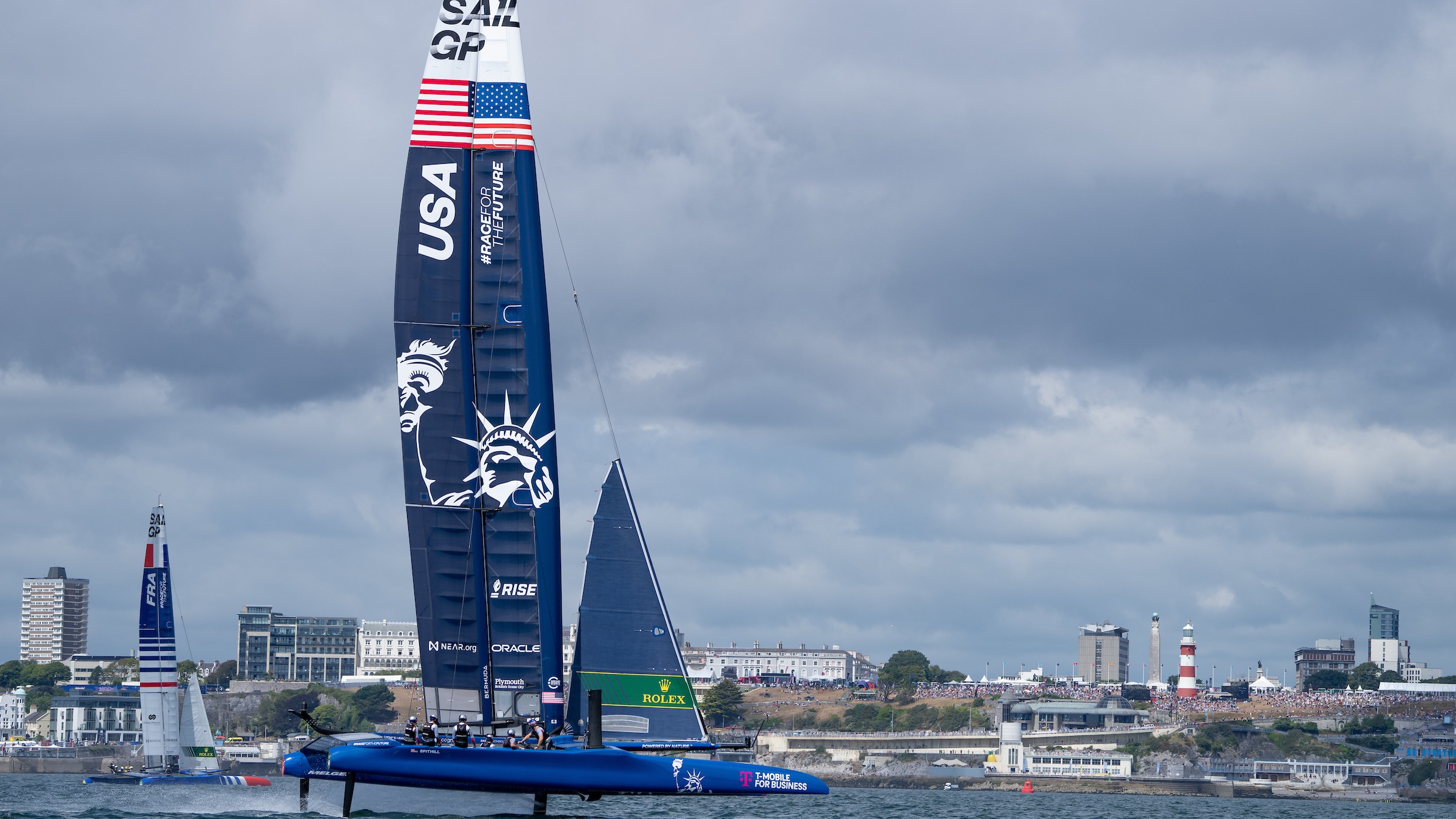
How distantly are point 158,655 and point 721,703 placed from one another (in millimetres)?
95890

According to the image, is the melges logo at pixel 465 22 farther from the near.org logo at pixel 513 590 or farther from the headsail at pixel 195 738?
the headsail at pixel 195 738

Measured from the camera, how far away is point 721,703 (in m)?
153

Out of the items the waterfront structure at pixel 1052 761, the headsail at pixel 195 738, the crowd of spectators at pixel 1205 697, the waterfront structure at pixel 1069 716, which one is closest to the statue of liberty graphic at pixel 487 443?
the headsail at pixel 195 738

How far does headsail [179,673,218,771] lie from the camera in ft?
226

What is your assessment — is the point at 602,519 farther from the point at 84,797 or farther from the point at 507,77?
the point at 84,797

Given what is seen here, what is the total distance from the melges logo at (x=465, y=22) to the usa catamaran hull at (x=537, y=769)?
11164 mm

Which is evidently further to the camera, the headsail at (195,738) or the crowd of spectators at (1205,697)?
the crowd of spectators at (1205,697)

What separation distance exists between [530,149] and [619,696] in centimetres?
895

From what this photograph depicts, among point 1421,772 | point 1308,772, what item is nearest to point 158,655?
point 1308,772

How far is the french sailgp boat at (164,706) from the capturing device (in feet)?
194

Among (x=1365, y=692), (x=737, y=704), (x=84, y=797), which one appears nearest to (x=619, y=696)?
(x=84, y=797)

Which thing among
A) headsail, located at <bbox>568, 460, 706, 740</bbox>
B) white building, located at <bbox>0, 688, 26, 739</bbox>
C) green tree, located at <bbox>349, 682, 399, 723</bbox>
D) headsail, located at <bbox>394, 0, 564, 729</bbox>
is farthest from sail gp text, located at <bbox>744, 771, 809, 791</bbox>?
white building, located at <bbox>0, 688, 26, 739</bbox>

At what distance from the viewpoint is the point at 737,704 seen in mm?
164875

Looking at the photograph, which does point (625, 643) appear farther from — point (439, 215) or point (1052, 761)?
point (1052, 761)
